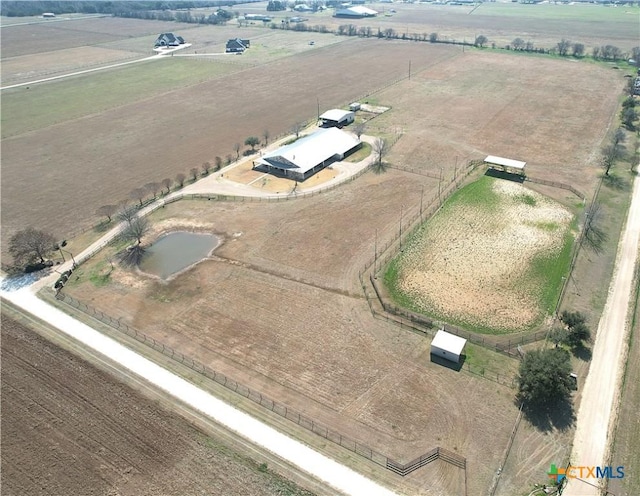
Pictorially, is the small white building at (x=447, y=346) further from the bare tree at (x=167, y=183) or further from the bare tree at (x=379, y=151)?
the bare tree at (x=167, y=183)

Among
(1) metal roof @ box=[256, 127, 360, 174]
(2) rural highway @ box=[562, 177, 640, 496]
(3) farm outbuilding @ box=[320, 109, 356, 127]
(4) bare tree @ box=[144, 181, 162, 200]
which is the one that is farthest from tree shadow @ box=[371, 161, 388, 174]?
(2) rural highway @ box=[562, 177, 640, 496]

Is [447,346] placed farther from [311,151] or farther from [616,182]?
[616,182]

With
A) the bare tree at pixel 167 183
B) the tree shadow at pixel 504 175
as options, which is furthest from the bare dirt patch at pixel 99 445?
the tree shadow at pixel 504 175

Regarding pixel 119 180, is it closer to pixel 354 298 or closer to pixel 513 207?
pixel 354 298

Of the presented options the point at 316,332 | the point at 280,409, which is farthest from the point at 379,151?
the point at 280,409

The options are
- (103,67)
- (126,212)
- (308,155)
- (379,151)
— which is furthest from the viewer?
(103,67)

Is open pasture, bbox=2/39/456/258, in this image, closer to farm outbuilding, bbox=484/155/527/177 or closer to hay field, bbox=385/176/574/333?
farm outbuilding, bbox=484/155/527/177

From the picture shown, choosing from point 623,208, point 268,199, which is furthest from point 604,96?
point 268,199
